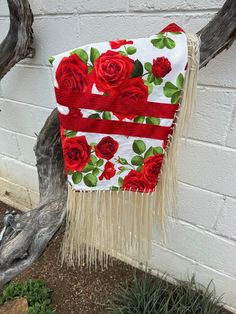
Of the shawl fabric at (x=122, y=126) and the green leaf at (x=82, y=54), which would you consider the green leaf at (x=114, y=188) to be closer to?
the shawl fabric at (x=122, y=126)

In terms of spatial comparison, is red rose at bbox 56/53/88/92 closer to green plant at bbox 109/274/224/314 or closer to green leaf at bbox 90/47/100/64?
green leaf at bbox 90/47/100/64

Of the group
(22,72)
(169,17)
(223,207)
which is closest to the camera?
(169,17)

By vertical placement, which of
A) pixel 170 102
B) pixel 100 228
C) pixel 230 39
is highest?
pixel 230 39

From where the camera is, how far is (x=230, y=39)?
708 millimetres

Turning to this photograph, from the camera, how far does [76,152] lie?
0.73m

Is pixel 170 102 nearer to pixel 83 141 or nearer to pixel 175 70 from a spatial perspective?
pixel 175 70

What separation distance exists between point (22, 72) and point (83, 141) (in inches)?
32.7

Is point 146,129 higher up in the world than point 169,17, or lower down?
lower down

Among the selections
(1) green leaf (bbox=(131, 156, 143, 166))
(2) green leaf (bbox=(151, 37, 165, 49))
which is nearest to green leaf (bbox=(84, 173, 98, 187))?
(1) green leaf (bbox=(131, 156, 143, 166))

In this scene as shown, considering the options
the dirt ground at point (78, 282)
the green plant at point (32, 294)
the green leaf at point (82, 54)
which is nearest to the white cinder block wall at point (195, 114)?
the dirt ground at point (78, 282)

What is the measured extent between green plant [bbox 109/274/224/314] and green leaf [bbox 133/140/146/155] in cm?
74

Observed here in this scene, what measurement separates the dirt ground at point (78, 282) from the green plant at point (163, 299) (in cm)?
9

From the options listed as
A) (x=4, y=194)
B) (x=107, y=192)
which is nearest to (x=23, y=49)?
(x=107, y=192)

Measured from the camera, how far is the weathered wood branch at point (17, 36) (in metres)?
1.07
